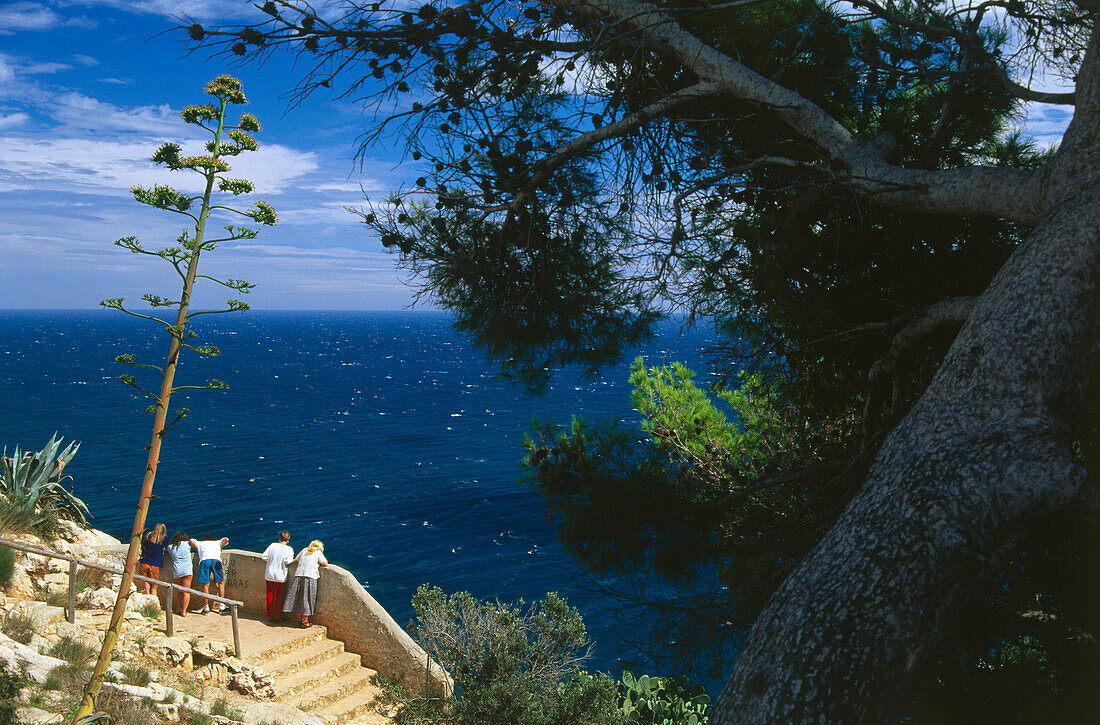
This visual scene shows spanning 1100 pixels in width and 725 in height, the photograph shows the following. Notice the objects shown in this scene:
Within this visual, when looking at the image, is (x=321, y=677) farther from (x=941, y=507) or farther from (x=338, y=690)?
(x=941, y=507)

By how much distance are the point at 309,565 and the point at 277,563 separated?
51cm

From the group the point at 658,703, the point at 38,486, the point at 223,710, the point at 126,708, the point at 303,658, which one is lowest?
the point at 658,703

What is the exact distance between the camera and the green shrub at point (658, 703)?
417 inches

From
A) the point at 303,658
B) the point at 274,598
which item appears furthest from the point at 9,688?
the point at 274,598

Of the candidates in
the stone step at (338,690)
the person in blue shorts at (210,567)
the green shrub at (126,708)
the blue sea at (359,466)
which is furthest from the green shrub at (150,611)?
the green shrub at (126,708)

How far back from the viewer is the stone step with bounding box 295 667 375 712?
385 inches

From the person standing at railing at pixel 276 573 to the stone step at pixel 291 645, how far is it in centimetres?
71

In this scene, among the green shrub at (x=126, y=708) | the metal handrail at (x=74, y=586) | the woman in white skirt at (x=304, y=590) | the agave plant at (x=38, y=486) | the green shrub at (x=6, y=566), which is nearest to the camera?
the green shrub at (x=126, y=708)

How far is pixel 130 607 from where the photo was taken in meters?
9.97

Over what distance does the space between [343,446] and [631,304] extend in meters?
44.0

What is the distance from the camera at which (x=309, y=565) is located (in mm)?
11125

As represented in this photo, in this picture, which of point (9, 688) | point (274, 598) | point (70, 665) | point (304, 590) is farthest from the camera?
point (274, 598)

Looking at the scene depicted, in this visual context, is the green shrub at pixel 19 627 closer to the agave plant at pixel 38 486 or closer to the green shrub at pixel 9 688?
the green shrub at pixel 9 688

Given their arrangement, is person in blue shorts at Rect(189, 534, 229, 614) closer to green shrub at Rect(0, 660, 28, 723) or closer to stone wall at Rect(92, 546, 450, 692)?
stone wall at Rect(92, 546, 450, 692)
